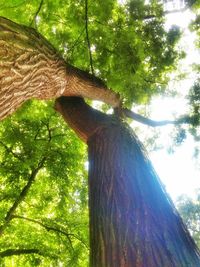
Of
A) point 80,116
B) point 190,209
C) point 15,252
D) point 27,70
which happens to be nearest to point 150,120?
point 80,116

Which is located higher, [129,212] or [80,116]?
[80,116]

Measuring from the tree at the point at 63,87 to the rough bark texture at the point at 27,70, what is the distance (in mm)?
16

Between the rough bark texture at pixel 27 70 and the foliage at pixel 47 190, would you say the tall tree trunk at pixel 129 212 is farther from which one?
the foliage at pixel 47 190

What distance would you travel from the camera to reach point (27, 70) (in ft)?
10.1

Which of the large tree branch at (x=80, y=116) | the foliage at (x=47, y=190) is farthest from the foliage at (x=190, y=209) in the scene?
the large tree branch at (x=80, y=116)

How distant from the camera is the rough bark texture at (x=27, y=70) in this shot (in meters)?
2.73

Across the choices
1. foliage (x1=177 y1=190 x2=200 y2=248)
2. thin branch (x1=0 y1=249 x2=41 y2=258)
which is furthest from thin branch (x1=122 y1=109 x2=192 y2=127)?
foliage (x1=177 y1=190 x2=200 y2=248)

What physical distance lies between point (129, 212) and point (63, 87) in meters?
2.27

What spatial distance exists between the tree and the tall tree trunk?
0.29m

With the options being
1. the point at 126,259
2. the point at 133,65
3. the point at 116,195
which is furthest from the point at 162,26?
the point at 126,259

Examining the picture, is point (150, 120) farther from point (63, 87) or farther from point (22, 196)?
point (22, 196)

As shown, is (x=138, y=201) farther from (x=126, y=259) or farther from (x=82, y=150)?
(x=82, y=150)

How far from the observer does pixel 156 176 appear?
11.4 feet

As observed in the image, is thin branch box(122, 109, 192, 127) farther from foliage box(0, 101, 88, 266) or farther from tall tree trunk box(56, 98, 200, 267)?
foliage box(0, 101, 88, 266)
